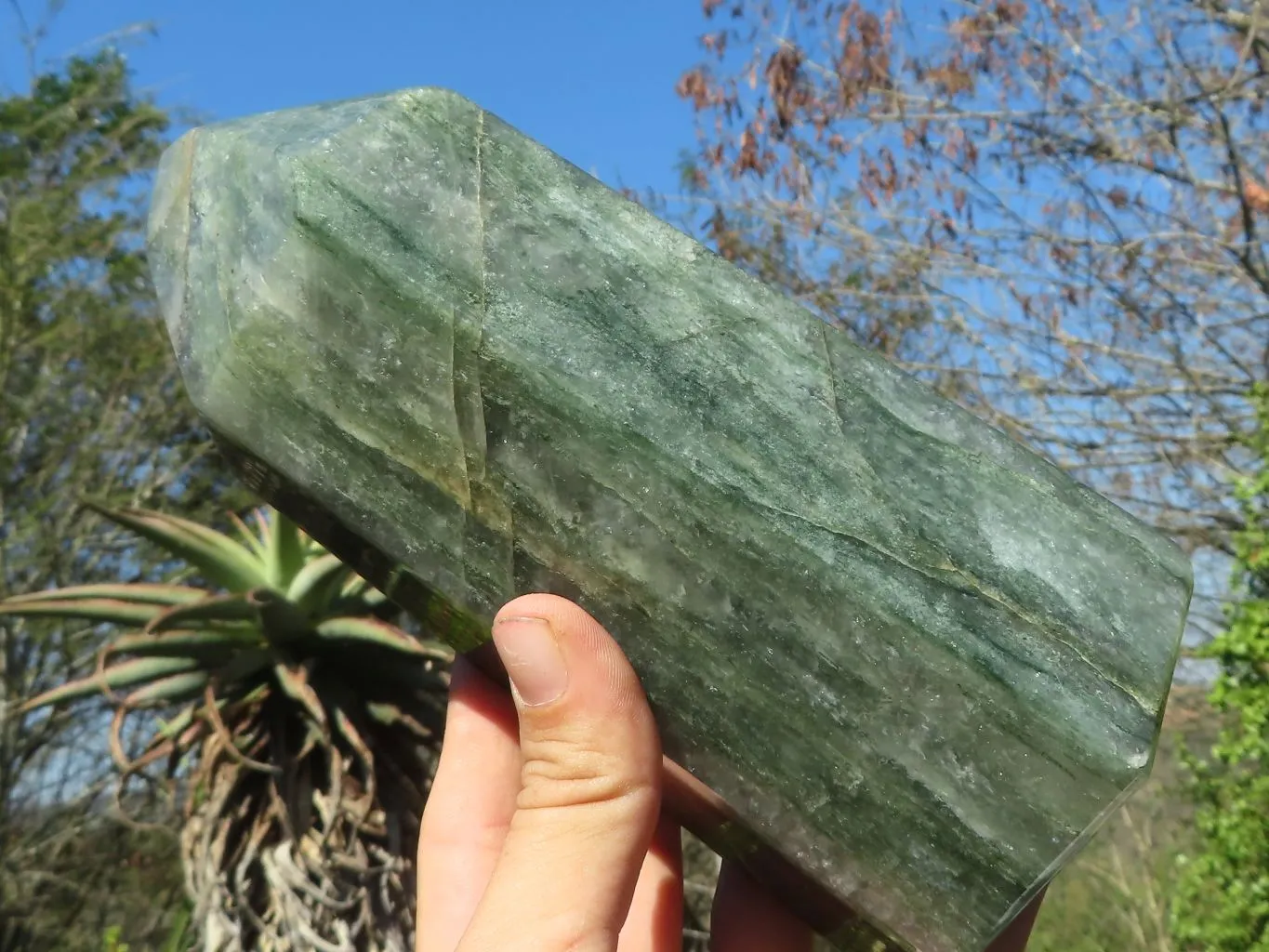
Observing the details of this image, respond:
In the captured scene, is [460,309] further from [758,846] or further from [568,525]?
[758,846]

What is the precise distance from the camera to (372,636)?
2670 millimetres

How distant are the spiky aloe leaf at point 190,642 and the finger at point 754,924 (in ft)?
5.29

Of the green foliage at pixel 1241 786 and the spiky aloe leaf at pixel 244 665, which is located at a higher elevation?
the spiky aloe leaf at pixel 244 665

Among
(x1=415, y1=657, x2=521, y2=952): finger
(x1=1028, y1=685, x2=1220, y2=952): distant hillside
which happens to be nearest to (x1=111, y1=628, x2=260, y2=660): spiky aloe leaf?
(x1=415, y1=657, x2=521, y2=952): finger

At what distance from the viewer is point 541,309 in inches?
48.9

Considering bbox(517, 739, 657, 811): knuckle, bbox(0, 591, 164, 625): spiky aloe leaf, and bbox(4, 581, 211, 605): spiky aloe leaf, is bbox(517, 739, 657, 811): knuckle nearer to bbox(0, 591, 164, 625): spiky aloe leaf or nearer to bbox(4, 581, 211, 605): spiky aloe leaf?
bbox(4, 581, 211, 605): spiky aloe leaf

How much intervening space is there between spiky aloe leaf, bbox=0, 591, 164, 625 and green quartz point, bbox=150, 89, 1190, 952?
1883mm

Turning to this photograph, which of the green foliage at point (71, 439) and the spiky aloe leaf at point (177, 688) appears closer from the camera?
the spiky aloe leaf at point (177, 688)

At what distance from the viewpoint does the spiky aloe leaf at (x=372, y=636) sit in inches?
104

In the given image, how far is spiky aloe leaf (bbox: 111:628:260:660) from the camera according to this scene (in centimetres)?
271

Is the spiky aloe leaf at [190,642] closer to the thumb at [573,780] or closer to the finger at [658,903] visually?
the finger at [658,903]

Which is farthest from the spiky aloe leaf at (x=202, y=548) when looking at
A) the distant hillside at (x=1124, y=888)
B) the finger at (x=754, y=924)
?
the distant hillside at (x=1124, y=888)

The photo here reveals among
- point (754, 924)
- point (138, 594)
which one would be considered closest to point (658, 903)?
point (754, 924)

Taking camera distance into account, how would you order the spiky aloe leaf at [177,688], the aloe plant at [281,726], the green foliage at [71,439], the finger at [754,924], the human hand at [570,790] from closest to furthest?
the human hand at [570,790]
the finger at [754,924]
the aloe plant at [281,726]
the spiky aloe leaf at [177,688]
the green foliage at [71,439]
